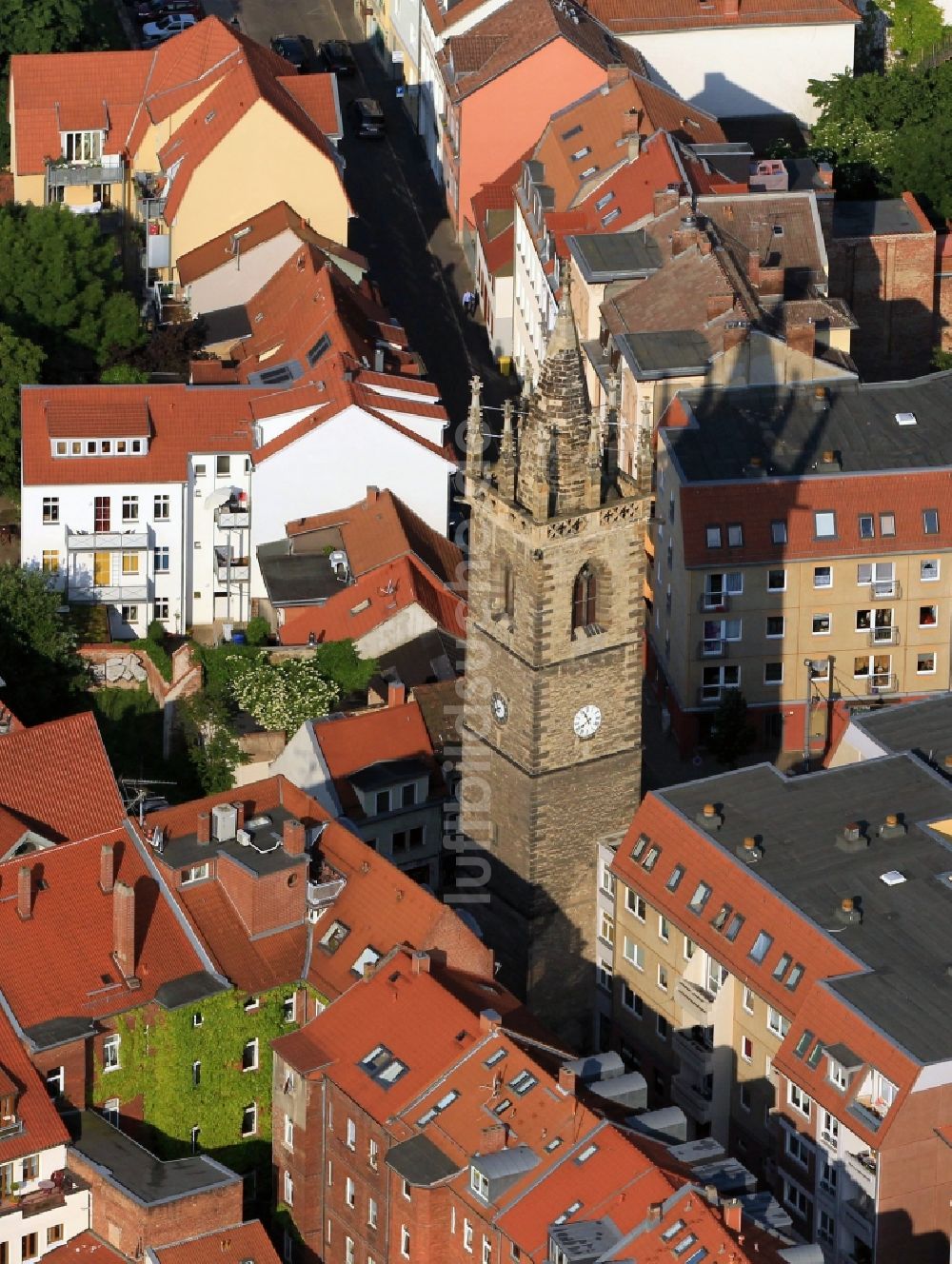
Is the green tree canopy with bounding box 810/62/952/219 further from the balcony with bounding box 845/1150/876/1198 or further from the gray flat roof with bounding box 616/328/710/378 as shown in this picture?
the balcony with bounding box 845/1150/876/1198

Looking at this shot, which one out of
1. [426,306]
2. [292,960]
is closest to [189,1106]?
[292,960]

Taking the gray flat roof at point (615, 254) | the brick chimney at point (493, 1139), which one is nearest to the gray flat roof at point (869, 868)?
the brick chimney at point (493, 1139)

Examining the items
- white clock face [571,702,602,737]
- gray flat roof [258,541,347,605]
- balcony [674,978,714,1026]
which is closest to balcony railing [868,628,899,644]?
gray flat roof [258,541,347,605]

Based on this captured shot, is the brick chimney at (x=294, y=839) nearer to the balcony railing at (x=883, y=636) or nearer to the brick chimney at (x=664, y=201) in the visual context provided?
the balcony railing at (x=883, y=636)

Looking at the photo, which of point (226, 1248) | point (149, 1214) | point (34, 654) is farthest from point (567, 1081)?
point (34, 654)

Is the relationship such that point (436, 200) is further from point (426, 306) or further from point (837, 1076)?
point (837, 1076)

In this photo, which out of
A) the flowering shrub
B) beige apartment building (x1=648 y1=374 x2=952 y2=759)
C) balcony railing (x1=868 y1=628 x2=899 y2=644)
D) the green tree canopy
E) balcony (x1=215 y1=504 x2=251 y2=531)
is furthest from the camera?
the green tree canopy
